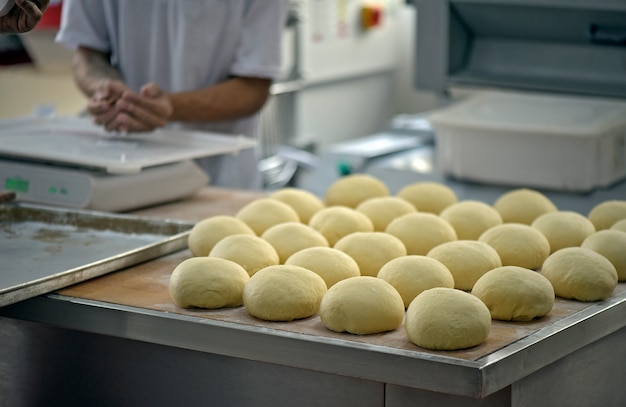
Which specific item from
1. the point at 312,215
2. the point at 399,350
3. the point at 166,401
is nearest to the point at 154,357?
the point at 166,401

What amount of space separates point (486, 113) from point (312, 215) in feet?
2.75

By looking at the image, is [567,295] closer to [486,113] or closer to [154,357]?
[154,357]

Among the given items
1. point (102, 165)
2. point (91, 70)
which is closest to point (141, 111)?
point (102, 165)

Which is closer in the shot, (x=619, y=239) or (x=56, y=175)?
(x=619, y=239)

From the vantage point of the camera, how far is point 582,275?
4.89ft

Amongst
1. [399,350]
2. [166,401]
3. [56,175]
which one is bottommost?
[166,401]

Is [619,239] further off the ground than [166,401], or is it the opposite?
[619,239]

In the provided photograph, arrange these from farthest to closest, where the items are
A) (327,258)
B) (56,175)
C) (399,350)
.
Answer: (56,175) → (327,258) → (399,350)

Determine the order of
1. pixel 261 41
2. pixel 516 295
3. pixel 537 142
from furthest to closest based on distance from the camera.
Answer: pixel 261 41 < pixel 537 142 < pixel 516 295

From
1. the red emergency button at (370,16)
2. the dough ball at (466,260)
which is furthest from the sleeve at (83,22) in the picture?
the red emergency button at (370,16)

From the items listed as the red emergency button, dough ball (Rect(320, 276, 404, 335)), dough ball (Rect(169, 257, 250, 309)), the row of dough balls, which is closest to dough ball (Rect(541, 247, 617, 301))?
the row of dough balls

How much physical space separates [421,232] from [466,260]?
17 centimetres

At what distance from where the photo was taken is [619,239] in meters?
1.64

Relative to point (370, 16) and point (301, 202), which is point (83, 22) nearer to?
point (301, 202)
